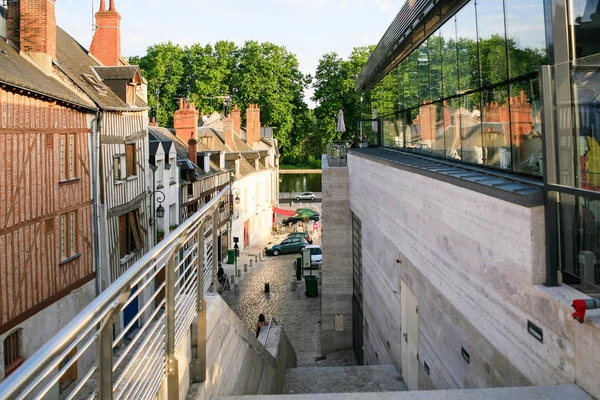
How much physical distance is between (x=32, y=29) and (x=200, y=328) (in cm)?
1248

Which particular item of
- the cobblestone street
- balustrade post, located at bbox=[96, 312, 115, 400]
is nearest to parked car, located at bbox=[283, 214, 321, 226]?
the cobblestone street

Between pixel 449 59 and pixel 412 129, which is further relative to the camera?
pixel 412 129

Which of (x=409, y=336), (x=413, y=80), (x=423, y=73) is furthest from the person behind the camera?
(x=413, y=80)

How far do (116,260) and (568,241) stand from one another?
13693 millimetres

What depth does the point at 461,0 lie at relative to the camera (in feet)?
28.3

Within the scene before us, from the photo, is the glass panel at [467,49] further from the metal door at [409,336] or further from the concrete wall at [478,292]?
the metal door at [409,336]

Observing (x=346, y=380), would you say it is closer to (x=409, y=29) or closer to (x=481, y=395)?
(x=409, y=29)

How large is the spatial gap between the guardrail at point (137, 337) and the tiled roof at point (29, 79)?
743 centimetres

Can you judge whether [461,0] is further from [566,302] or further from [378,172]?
[566,302]

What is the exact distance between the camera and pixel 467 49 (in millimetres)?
8391

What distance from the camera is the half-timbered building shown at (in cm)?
1065

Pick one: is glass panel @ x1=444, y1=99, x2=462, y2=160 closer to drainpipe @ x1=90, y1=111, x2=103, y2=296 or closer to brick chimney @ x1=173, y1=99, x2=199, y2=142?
drainpipe @ x1=90, y1=111, x2=103, y2=296

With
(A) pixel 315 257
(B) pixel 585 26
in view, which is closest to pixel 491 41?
(B) pixel 585 26

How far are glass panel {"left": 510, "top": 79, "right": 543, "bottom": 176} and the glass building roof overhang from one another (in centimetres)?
255
